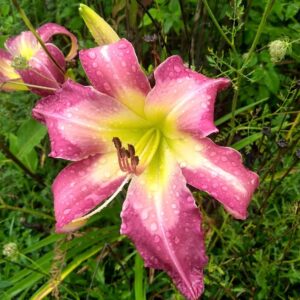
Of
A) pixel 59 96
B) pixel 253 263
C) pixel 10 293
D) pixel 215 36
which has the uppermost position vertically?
pixel 59 96

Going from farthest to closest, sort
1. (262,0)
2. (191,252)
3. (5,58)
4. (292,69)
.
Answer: (292,69)
(262,0)
(5,58)
(191,252)

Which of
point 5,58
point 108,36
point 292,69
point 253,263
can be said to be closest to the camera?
point 108,36

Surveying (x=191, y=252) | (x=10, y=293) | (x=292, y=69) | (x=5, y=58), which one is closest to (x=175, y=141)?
(x=191, y=252)

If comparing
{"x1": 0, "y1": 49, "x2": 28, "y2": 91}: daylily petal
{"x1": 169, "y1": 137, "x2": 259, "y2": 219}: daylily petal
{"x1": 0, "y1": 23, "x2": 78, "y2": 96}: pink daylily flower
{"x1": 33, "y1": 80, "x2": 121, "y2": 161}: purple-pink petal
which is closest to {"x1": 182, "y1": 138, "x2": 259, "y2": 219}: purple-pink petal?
{"x1": 169, "y1": 137, "x2": 259, "y2": 219}: daylily petal

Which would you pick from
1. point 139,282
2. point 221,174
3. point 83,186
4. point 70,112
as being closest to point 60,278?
point 139,282

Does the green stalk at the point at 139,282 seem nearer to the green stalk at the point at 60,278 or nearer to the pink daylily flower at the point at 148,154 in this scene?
the green stalk at the point at 60,278

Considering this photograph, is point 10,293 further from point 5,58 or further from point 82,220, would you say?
point 5,58

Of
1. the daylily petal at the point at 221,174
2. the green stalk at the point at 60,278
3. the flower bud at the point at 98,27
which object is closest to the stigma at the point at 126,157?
the daylily petal at the point at 221,174
